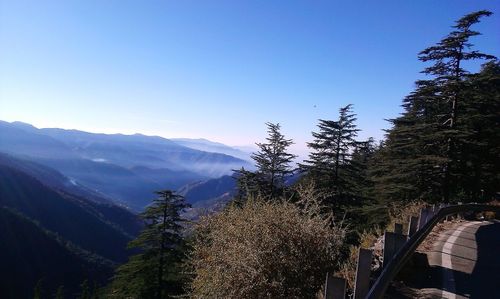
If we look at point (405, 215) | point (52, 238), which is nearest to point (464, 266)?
point (405, 215)

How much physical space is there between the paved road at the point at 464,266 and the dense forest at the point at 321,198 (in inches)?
87.1

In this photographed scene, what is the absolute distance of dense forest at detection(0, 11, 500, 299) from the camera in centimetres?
850

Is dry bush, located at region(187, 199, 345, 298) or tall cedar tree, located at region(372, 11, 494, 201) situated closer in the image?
dry bush, located at region(187, 199, 345, 298)

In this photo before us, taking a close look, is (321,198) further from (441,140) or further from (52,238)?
(52,238)

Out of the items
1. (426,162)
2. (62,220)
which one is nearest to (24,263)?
(62,220)

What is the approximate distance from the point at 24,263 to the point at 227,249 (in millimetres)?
116024

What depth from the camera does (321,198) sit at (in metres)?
25.0

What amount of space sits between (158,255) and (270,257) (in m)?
21.0

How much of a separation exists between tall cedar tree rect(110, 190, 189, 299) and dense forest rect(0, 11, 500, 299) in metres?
0.07

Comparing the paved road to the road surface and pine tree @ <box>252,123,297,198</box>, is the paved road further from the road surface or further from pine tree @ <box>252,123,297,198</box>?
pine tree @ <box>252,123,297,198</box>

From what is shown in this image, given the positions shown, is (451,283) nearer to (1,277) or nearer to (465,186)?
(465,186)

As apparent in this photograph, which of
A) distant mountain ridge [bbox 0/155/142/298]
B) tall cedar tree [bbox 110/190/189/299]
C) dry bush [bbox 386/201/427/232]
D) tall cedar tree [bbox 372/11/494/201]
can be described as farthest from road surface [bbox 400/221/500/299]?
distant mountain ridge [bbox 0/155/142/298]

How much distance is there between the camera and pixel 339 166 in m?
29.0

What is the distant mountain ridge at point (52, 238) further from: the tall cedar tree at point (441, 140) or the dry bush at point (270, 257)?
the dry bush at point (270, 257)
